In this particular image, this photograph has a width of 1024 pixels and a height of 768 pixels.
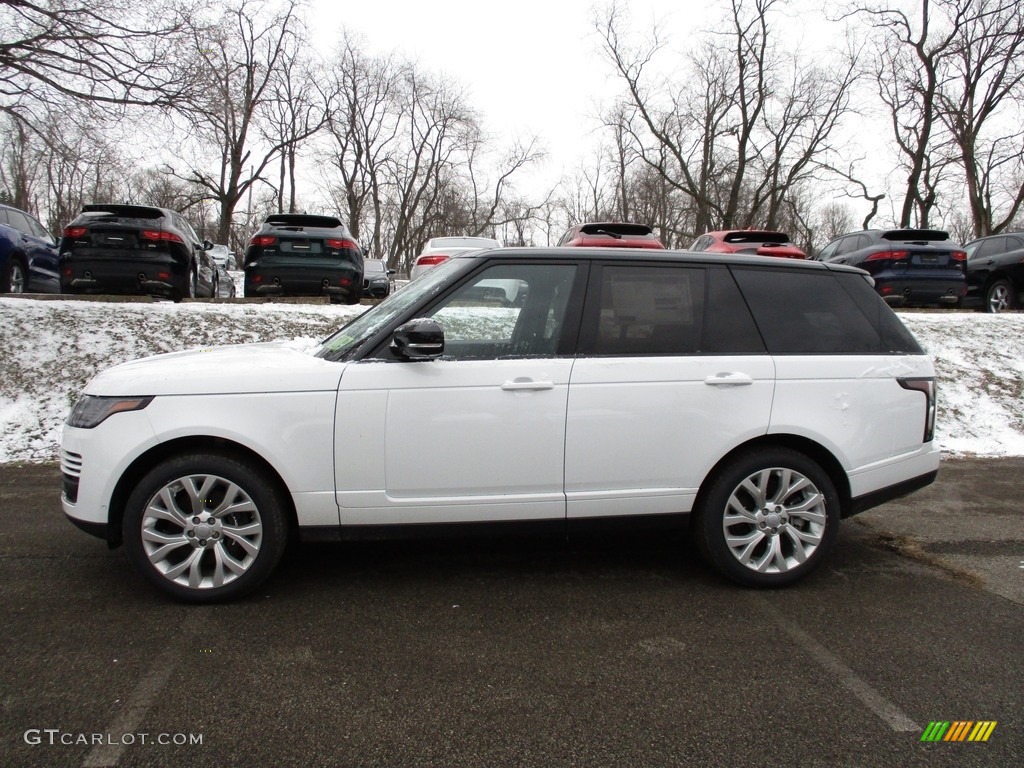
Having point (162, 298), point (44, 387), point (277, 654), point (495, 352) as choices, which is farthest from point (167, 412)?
point (162, 298)

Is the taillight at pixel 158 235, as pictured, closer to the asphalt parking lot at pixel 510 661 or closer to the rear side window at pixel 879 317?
the asphalt parking lot at pixel 510 661

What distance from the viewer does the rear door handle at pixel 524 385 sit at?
3.35m

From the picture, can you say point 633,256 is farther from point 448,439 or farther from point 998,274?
point 998,274

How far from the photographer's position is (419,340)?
3221 mm

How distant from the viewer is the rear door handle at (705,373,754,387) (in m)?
3.52

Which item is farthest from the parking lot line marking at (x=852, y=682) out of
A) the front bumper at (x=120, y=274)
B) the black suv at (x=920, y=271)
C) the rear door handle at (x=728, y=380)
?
the black suv at (x=920, y=271)

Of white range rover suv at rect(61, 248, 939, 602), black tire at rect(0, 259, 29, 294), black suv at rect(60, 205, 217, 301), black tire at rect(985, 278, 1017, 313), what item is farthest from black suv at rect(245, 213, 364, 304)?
black tire at rect(985, 278, 1017, 313)

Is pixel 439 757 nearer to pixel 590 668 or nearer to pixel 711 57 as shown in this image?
pixel 590 668

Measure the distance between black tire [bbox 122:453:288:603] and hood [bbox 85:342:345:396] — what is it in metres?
0.35

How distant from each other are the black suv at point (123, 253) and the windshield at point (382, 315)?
23.9ft

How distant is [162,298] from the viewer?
10453 mm

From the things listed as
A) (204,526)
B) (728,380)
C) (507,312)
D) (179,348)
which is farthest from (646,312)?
(179,348)

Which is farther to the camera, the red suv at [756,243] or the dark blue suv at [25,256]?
the red suv at [756,243]

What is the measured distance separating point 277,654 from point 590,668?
1341 mm
